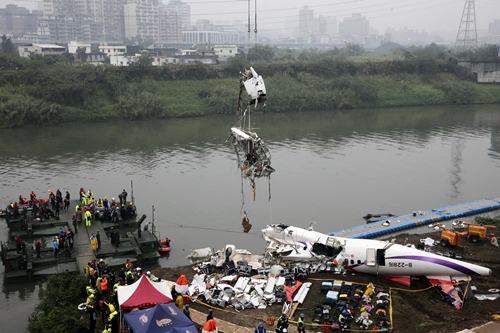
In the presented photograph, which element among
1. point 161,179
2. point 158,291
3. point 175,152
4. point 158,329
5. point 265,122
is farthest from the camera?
point 265,122

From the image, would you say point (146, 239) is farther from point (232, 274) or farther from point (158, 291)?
point (158, 291)

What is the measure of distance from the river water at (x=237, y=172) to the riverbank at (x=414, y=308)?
665 centimetres

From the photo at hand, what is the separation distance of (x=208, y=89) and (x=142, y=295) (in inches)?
2290

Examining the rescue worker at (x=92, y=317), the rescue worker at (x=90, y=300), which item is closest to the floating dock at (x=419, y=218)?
the rescue worker at (x=90, y=300)

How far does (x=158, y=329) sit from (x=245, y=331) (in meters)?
3.12

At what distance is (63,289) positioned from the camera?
60.3 ft

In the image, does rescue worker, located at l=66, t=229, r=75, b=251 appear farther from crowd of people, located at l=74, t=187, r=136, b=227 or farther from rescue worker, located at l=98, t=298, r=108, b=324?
rescue worker, located at l=98, t=298, r=108, b=324

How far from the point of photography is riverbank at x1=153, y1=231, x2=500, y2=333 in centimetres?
1648

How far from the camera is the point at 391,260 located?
19562 millimetres

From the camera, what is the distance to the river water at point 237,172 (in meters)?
29.5

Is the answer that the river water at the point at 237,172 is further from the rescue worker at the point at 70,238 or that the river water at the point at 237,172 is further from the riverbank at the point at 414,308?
the riverbank at the point at 414,308

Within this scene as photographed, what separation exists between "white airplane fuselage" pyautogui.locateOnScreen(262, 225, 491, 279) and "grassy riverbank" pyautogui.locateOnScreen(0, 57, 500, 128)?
45.9 m

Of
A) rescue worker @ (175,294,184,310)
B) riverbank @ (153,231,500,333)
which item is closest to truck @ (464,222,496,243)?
riverbank @ (153,231,500,333)

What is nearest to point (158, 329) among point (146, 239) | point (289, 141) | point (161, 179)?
point (146, 239)
